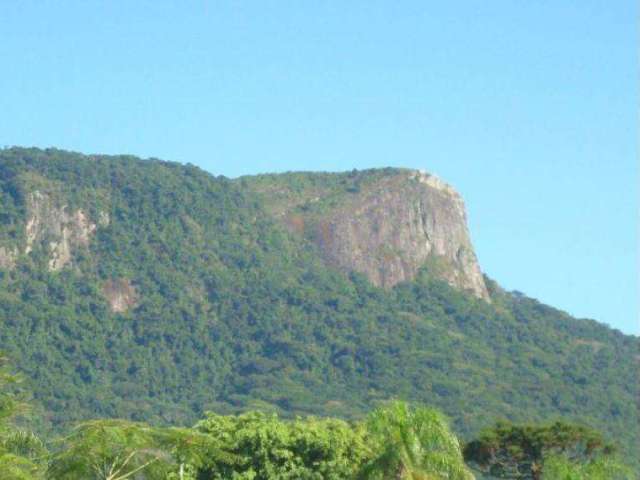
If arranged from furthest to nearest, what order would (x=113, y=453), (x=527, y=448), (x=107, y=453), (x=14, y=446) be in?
(x=527, y=448)
(x=14, y=446)
(x=113, y=453)
(x=107, y=453)

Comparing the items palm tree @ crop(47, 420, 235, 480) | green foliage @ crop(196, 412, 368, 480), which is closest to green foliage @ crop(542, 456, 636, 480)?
green foliage @ crop(196, 412, 368, 480)

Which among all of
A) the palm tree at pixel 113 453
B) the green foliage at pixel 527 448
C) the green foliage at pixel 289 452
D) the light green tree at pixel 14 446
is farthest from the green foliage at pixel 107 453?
the green foliage at pixel 527 448

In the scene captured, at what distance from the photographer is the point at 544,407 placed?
648ft

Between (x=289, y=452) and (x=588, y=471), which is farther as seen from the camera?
(x=289, y=452)

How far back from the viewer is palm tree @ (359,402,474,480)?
40.4m

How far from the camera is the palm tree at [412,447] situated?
40.4 m

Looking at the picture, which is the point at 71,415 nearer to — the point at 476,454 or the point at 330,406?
the point at 330,406

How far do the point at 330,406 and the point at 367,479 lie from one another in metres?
149

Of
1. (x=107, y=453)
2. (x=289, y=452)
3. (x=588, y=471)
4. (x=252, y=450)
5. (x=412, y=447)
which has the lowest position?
(x=107, y=453)

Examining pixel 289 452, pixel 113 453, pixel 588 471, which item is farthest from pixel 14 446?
pixel 588 471

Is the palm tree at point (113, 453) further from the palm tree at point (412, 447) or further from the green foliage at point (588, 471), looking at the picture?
the green foliage at point (588, 471)

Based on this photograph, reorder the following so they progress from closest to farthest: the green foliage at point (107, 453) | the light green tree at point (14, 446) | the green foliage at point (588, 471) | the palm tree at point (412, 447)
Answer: the light green tree at point (14, 446), the green foliage at point (107, 453), the palm tree at point (412, 447), the green foliage at point (588, 471)

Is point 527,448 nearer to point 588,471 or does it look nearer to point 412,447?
point 588,471

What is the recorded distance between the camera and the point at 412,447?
133ft
